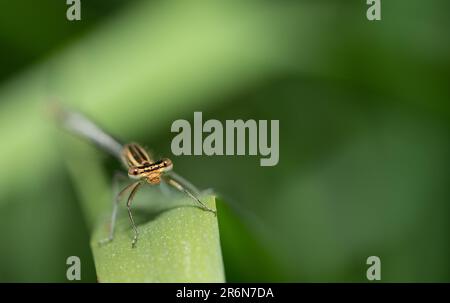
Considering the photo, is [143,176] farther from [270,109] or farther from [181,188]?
[270,109]

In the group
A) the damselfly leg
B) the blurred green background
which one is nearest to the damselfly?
the damselfly leg

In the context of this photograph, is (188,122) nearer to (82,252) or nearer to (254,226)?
(82,252)

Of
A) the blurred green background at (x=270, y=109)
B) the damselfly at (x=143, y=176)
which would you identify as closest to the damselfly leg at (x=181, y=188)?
the damselfly at (x=143, y=176)

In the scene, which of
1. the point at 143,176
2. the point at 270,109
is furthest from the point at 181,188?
the point at 270,109

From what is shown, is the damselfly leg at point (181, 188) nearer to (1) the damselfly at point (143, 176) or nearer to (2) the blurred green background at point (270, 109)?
(1) the damselfly at point (143, 176)

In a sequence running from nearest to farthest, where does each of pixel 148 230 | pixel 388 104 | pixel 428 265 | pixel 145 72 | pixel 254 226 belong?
pixel 148 230 → pixel 254 226 → pixel 428 265 → pixel 145 72 → pixel 388 104

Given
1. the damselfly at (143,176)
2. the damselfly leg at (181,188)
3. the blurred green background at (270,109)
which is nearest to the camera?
the damselfly leg at (181,188)

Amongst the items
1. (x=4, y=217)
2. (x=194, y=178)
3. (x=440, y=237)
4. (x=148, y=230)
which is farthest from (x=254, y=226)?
(x=4, y=217)

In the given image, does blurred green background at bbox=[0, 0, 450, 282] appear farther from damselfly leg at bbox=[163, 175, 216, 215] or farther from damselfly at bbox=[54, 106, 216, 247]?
damselfly leg at bbox=[163, 175, 216, 215]

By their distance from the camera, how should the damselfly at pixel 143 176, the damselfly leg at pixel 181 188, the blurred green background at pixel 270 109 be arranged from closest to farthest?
the damselfly leg at pixel 181 188 < the damselfly at pixel 143 176 < the blurred green background at pixel 270 109
